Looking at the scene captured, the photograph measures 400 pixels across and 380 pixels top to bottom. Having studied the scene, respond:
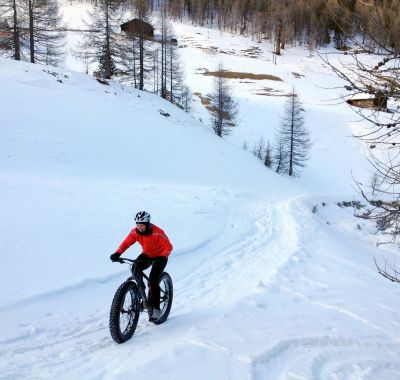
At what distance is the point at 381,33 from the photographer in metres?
3.73

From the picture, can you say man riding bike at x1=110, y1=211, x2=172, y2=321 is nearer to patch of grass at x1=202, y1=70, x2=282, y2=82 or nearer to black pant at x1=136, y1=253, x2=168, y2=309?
black pant at x1=136, y1=253, x2=168, y2=309

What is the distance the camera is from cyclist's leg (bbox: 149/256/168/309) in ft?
21.8

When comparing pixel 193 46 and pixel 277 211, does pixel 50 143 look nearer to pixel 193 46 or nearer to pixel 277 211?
pixel 277 211

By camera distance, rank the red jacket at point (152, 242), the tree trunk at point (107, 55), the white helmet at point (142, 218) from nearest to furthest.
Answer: the white helmet at point (142, 218), the red jacket at point (152, 242), the tree trunk at point (107, 55)

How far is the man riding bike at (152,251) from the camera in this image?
6.61 meters

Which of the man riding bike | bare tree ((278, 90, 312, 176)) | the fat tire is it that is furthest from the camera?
bare tree ((278, 90, 312, 176))

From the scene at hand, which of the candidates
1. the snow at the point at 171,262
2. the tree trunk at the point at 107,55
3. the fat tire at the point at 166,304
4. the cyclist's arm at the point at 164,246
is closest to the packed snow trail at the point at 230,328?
the snow at the point at 171,262

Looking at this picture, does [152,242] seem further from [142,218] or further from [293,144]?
[293,144]

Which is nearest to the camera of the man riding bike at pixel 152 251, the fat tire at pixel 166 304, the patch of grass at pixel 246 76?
the man riding bike at pixel 152 251

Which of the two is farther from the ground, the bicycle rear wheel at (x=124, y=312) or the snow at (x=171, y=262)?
the bicycle rear wheel at (x=124, y=312)

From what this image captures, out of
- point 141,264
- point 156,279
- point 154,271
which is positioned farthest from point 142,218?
point 156,279

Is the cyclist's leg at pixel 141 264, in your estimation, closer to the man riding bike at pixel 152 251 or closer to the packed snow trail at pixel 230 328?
the man riding bike at pixel 152 251

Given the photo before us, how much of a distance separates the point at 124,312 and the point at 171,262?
489 cm

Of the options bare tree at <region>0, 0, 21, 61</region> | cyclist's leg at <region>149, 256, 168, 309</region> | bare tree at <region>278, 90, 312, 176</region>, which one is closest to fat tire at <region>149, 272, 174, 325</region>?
cyclist's leg at <region>149, 256, 168, 309</region>
